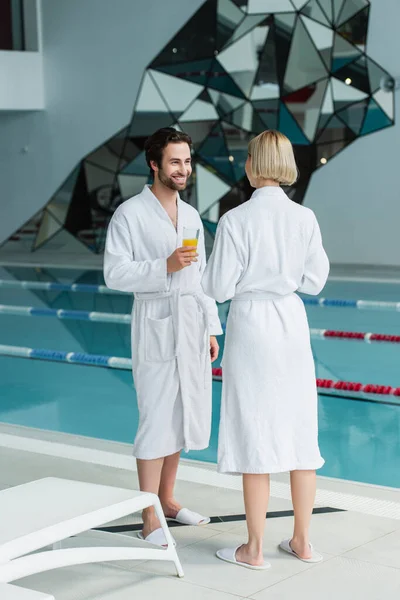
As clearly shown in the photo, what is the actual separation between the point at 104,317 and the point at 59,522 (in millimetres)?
7475

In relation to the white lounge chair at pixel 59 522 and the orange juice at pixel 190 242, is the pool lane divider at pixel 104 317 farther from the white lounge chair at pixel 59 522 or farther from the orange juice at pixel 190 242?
the white lounge chair at pixel 59 522

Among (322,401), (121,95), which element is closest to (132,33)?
(121,95)

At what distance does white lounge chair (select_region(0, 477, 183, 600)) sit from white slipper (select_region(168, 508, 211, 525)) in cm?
48

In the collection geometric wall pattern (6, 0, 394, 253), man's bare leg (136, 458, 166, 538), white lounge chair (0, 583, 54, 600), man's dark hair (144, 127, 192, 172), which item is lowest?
man's bare leg (136, 458, 166, 538)

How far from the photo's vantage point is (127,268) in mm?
3820

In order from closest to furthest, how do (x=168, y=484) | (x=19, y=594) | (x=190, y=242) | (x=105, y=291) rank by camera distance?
(x=19, y=594), (x=190, y=242), (x=168, y=484), (x=105, y=291)

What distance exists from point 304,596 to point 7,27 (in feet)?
53.8

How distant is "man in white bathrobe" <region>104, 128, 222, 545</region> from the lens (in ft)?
12.6

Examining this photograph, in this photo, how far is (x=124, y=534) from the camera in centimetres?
378

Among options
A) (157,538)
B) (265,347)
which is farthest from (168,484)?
(265,347)

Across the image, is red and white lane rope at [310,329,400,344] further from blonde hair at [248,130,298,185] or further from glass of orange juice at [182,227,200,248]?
blonde hair at [248,130,298,185]

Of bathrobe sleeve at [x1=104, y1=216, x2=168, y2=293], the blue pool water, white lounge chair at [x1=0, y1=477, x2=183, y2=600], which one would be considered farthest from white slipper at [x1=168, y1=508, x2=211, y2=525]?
the blue pool water

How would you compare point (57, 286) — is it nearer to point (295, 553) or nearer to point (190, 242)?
point (190, 242)

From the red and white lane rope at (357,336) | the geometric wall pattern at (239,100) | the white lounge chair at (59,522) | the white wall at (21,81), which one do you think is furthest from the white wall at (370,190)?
the white lounge chair at (59,522)
